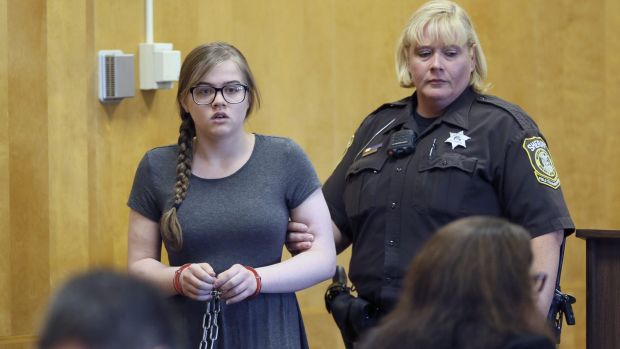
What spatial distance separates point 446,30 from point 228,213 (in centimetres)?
80

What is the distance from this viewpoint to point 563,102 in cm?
507

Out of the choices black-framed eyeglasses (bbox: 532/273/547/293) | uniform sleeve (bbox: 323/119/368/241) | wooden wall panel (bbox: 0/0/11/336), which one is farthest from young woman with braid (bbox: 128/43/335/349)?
wooden wall panel (bbox: 0/0/11/336)

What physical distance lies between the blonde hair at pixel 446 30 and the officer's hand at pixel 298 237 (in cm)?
63

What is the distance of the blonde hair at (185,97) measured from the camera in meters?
2.73

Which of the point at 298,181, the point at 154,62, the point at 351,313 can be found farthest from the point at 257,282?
the point at 154,62

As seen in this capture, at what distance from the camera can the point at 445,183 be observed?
291cm

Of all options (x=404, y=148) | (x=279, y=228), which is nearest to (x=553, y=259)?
(x=404, y=148)

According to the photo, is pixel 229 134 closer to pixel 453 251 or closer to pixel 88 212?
pixel 453 251

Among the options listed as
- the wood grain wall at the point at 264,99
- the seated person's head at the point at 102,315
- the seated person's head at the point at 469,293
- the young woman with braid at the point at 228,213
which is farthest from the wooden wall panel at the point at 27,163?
the seated person's head at the point at 102,315

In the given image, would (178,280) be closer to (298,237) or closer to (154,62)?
(298,237)

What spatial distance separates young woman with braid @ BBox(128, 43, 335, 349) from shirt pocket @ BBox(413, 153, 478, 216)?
0.27 m

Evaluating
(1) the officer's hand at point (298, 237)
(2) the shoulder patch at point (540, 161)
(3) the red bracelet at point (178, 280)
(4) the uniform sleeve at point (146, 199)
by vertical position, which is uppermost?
(2) the shoulder patch at point (540, 161)

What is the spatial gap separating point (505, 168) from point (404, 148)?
0.96 ft

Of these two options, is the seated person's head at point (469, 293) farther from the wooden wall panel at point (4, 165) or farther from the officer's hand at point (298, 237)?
the wooden wall panel at point (4, 165)
